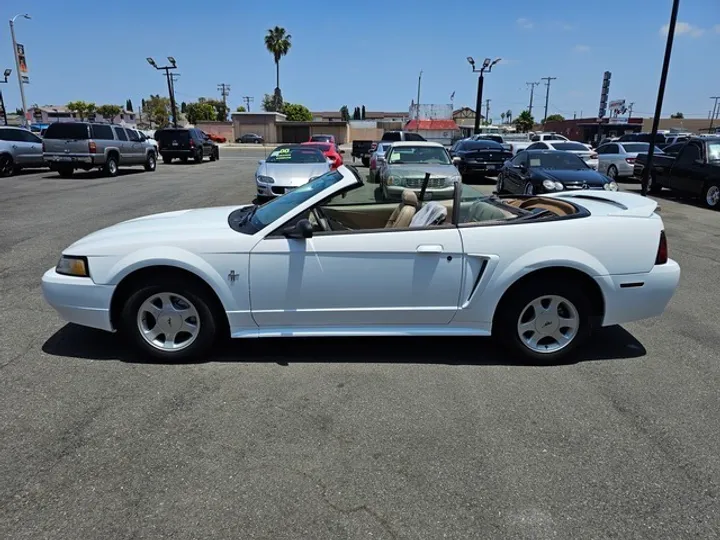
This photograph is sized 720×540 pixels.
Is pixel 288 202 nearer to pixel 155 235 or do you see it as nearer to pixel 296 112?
pixel 155 235

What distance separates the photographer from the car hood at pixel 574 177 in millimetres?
11188

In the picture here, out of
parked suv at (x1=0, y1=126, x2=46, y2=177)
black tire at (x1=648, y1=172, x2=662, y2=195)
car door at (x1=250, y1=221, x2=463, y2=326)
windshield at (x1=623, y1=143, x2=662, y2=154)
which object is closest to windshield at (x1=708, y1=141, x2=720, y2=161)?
black tire at (x1=648, y1=172, x2=662, y2=195)

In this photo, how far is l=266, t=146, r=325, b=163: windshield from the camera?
1264 cm

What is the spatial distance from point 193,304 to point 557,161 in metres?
11.1

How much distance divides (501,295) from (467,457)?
1384mm

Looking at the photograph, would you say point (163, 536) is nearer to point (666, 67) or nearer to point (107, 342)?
point (107, 342)

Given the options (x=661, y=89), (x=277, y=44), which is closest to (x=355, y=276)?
(x=661, y=89)

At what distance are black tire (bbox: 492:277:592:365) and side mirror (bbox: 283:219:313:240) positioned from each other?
1.57 m

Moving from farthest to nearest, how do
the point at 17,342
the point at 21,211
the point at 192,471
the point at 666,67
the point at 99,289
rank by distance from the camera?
the point at 666,67 → the point at 21,211 → the point at 17,342 → the point at 99,289 → the point at 192,471

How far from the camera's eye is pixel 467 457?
2.81m

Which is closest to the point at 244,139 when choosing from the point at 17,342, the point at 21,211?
the point at 21,211

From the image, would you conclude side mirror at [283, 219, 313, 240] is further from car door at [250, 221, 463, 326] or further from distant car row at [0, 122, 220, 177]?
distant car row at [0, 122, 220, 177]

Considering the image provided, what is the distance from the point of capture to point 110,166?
19297 millimetres

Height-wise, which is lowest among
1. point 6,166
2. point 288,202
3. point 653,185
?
point 653,185
